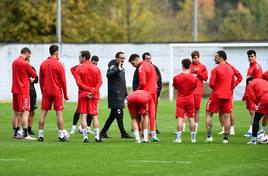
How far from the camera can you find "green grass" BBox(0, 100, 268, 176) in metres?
15.5

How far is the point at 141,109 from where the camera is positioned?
20.5 metres

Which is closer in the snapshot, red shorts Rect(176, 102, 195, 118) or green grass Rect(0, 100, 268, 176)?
green grass Rect(0, 100, 268, 176)

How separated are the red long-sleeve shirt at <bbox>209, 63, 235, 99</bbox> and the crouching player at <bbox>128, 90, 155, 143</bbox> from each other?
154 cm

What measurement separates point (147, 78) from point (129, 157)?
3905 mm

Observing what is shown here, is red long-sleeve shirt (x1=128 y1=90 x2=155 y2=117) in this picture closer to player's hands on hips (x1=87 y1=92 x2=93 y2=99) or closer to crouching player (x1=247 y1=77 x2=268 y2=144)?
player's hands on hips (x1=87 y1=92 x2=93 y2=99)

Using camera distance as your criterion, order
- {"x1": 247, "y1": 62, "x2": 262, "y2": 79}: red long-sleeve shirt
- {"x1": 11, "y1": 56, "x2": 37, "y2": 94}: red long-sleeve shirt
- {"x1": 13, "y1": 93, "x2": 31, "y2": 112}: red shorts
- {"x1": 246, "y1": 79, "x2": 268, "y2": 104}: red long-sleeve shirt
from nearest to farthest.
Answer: {"x1": 246, "y1": 79, "x2": 268, "y2": 104}: red long-sleeve shirt
{"x1": 11, "y1": 56, "x2": 37, "y2": 94}: red long-sleeve shirt
{"x1": 13, "y1": 93, "x2": 31, "y2": 112}: red shorts
{"x1": 247, "y1": 62, "x2": 262, "y2": 79}: red long-sleeve shirt

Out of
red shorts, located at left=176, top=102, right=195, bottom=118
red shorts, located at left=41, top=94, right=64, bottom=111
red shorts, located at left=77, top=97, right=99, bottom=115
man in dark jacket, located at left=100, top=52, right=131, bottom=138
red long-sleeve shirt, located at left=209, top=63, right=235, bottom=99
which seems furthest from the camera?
man in dark jacket, located at left=100, top=52, right=131, bottom=138

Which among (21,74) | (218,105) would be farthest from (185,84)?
(21,74)

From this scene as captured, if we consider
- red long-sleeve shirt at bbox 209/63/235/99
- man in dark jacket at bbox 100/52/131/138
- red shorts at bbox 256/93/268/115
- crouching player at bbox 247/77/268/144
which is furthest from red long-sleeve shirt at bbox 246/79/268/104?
man in dark jacket at bbox 100/52/131/138

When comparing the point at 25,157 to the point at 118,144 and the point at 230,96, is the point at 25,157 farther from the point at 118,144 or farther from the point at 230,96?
the point at 230,96

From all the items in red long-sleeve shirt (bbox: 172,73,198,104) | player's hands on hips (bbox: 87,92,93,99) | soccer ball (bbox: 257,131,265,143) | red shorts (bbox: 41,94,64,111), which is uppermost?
red long-sleeve shirt (bbox: 172,73,198,104)

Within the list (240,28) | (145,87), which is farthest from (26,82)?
(240,28)

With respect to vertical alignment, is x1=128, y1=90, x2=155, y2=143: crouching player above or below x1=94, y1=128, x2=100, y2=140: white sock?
above

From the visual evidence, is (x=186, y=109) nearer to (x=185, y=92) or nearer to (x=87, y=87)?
(x=185, y=92)
